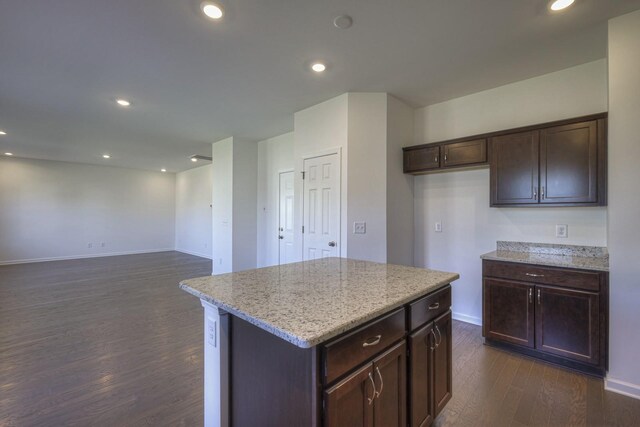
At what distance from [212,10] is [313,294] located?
2041 millimetres

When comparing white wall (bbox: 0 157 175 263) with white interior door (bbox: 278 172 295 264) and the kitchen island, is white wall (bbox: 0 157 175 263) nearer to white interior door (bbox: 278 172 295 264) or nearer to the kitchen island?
white interior door (bbox: 278 172 295 264)

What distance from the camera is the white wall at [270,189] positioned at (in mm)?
5156

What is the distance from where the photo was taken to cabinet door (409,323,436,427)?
4.72 ft

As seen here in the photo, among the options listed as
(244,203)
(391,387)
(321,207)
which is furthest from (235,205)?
(391,387)

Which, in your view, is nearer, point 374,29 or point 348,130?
point 374,29

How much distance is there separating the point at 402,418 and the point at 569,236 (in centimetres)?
257

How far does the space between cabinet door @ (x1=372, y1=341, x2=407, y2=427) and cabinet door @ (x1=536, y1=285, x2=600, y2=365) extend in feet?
6.17

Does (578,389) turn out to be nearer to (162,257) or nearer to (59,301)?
(59,301)

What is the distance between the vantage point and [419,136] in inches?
151

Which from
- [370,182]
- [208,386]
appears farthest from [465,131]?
[208,386]

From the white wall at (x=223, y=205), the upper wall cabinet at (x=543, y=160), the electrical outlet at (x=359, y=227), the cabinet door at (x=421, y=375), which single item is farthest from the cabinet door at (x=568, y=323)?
the white wall at (x=223, y=205)

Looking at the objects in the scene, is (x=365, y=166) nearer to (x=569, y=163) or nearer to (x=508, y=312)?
(x=569, y=163)

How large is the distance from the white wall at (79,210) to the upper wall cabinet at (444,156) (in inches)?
343

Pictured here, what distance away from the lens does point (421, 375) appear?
1.52 m
